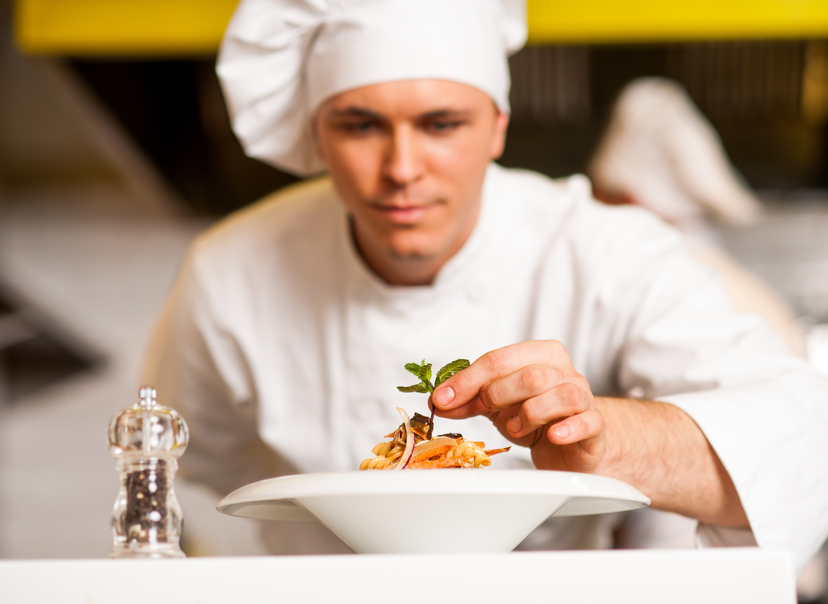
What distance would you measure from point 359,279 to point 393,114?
0.26 metres

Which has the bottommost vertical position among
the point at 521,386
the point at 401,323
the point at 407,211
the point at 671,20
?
the point at 521,386

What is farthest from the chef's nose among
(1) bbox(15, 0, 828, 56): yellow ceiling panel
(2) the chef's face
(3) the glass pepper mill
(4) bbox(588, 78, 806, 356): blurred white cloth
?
(4) bbox(588, 78, 806, 356): blurred white cloth

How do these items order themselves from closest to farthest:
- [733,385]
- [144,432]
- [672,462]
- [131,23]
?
1. [144,432]
2. [672,462]
3. [733,385]
4. [131,23]

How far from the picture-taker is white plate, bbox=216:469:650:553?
1.52 ft

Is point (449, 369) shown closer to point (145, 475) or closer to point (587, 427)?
point (587, 427)

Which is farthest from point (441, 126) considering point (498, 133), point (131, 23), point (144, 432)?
point (131, 23)

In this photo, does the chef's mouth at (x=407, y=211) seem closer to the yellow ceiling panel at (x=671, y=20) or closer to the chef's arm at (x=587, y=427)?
the chef's arm at (x=587, y=427)

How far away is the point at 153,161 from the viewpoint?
93.7 inches

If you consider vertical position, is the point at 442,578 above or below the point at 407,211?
below

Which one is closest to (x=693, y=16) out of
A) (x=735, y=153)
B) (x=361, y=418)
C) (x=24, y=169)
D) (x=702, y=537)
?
(x=735, y=153)

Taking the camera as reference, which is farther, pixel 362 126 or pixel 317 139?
pixel 317 139

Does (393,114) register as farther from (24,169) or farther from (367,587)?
(24,169)

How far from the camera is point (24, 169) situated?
2.86m

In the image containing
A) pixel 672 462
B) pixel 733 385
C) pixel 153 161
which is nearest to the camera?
pixel 672 462
